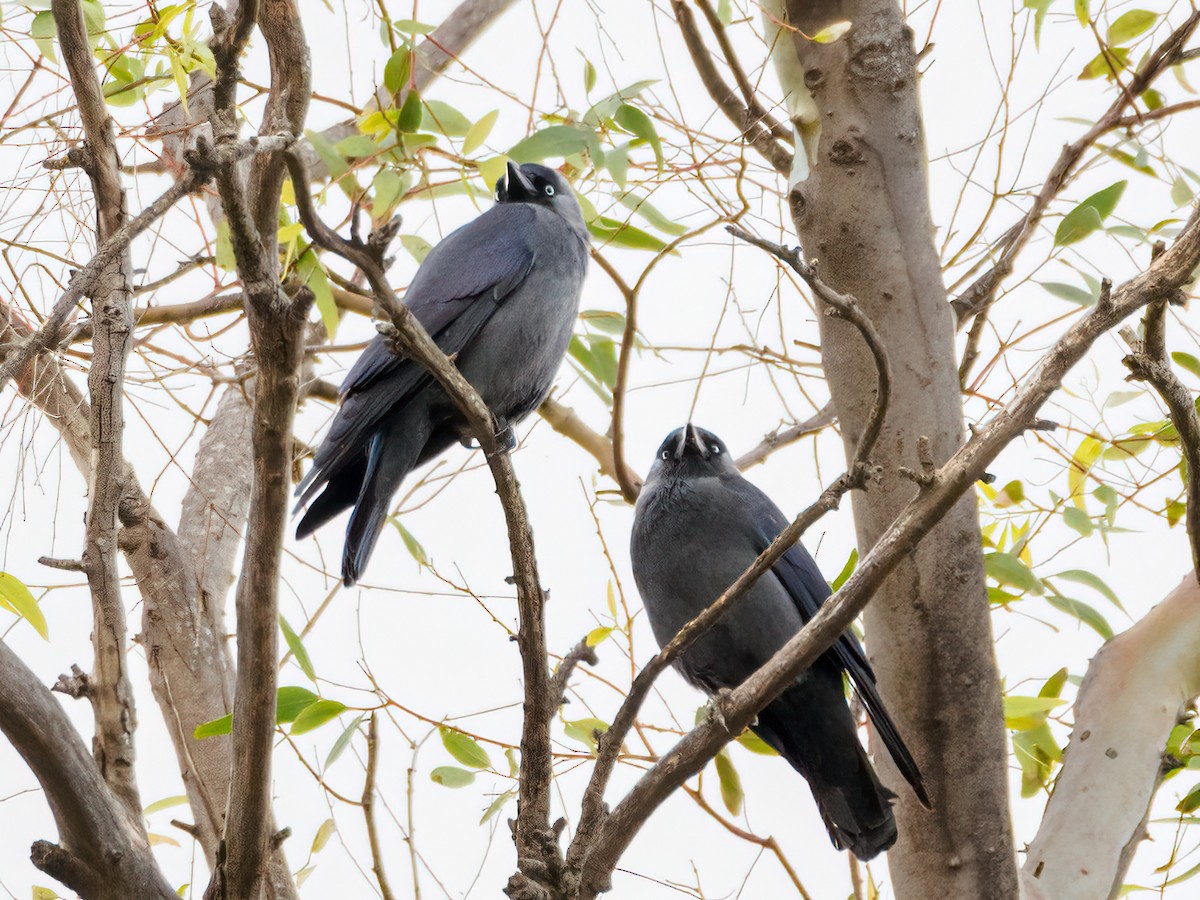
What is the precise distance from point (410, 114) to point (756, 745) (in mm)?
1543

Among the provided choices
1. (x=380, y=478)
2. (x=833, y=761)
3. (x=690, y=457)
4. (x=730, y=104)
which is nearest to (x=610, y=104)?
(x=730, y=104)

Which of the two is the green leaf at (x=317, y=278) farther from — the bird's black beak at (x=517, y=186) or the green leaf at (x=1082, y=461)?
the green leaf at (x=1082, y=461)

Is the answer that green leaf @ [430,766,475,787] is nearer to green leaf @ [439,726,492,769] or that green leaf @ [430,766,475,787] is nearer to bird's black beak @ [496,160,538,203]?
green leaf @ [439,726,492,769]

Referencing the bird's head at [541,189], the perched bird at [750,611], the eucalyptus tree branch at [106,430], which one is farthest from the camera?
the bird's head at [541,189]

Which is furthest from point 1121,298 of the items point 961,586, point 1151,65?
point 1151,65

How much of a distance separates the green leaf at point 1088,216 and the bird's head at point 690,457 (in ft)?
3.02

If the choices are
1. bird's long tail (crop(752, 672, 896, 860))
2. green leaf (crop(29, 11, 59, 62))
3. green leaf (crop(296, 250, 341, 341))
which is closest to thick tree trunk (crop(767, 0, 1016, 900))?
bird's long tail (crop(752, 672, 896, 860))

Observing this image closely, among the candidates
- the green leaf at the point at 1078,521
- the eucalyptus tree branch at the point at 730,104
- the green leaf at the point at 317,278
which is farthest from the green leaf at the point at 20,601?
the green leaf at the point at 1078,521

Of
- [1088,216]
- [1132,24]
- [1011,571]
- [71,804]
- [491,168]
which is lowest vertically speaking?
[71,804]

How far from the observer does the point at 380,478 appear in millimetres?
2305

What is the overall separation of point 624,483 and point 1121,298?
1.30m

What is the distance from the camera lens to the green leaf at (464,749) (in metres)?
2.22

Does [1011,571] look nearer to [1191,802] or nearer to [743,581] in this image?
[1191,802]

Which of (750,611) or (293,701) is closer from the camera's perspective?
(293,701)
